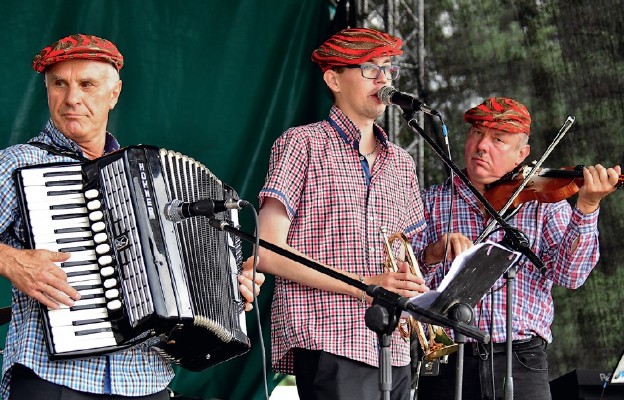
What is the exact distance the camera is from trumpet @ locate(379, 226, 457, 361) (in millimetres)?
3857

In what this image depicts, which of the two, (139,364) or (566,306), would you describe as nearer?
(139,364)

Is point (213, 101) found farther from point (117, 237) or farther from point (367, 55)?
point (117, 237)

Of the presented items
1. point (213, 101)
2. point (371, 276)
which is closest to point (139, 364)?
point (371, 276)

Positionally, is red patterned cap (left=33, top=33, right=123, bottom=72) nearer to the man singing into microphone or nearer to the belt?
the man singing into microphone

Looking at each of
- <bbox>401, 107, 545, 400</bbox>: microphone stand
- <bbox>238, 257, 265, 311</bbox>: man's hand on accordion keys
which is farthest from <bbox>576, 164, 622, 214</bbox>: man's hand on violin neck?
<bbox>238, 257, 265, 311</bbox>: man's hand on accordion keys

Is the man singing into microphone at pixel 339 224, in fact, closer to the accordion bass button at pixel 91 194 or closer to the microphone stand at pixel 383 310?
the microphone stand at pixel 383 310

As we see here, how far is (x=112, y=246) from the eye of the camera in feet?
9.28

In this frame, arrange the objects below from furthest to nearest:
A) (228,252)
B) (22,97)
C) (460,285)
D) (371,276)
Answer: (22,97)
(371,276)
(228,252)
(460,285)

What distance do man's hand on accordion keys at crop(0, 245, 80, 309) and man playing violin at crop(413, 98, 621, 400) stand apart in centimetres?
180

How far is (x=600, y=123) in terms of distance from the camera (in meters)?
5.64

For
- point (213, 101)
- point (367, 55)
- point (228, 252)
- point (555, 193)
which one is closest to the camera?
point (228, 252)

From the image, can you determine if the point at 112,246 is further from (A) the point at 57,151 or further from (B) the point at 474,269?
(B) the point at 474,269

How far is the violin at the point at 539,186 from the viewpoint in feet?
14.6

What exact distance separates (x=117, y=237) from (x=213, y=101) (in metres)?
2.71
